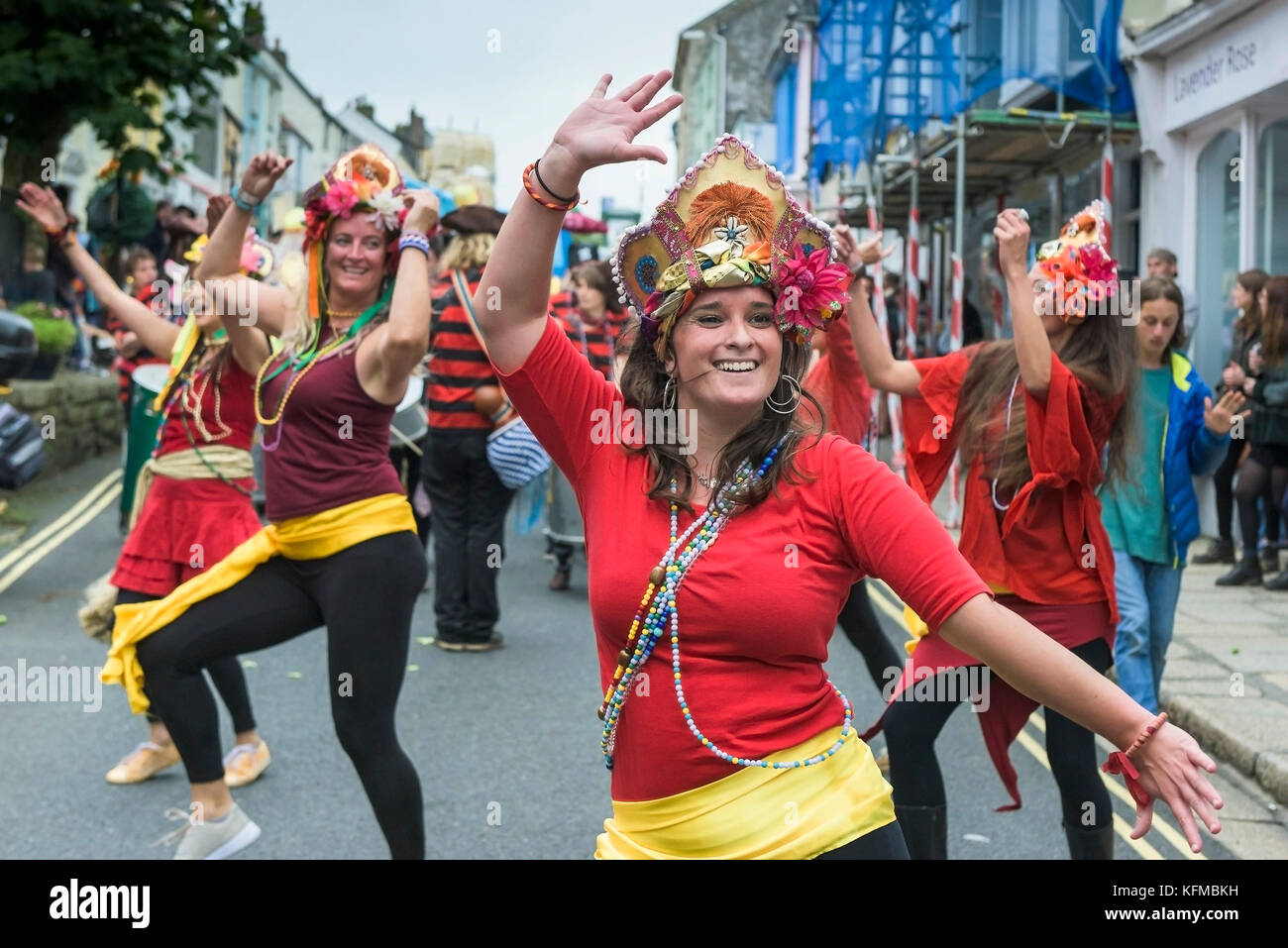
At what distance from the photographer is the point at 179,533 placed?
527cm

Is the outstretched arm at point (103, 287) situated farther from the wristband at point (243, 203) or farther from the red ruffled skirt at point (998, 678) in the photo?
the red ruffled skirt at point (998, 678)

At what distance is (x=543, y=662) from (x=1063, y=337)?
13.2 ft

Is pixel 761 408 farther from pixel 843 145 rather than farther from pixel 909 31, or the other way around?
pixel 843 145

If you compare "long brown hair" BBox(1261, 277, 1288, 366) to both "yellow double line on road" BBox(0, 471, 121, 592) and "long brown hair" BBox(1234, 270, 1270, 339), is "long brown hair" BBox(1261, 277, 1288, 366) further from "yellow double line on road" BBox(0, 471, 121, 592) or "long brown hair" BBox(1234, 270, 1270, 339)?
"yellow double line on road" BBox(0, 471, 121, 592)

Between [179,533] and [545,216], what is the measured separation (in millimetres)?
3284

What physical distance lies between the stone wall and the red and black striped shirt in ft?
17.0

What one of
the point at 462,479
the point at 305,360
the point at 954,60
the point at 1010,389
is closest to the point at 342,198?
the point at 305,360

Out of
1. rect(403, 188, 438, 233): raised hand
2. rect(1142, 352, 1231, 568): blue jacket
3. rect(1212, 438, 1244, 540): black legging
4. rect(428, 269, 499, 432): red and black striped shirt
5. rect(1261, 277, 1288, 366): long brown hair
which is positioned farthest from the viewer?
rect(1212, 438, 1244, 540): black legging

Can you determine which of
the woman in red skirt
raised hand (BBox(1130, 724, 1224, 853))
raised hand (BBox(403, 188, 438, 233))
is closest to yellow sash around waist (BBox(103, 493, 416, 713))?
raised hand (BBox(403, 188, 438, 233))

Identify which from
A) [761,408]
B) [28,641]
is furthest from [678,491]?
[28,641]

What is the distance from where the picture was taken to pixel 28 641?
25.4 ft

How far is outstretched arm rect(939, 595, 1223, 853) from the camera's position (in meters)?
2.07

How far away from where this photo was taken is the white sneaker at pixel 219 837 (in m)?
4.21
